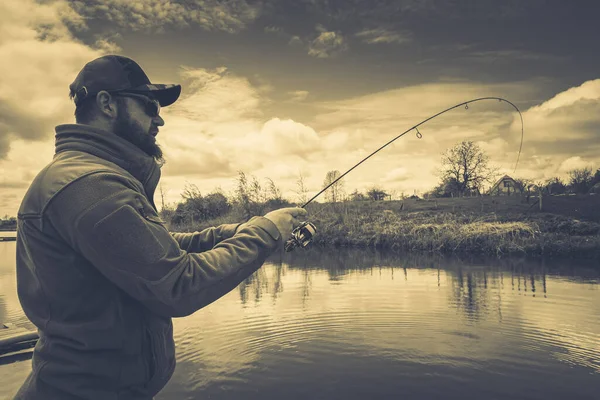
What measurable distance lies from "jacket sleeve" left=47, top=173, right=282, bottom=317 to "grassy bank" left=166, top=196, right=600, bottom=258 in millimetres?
17583

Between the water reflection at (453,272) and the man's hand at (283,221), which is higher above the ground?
the man's hand at (283,221)

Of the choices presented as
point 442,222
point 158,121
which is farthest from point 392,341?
point 442,222

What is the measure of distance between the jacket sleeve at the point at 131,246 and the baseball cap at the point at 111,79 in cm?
47

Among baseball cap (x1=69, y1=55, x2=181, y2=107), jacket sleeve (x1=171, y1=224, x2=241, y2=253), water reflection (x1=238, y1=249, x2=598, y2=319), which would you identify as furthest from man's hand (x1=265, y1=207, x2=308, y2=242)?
water reflection (x1=238, y1=249, x2=598, y2=319)

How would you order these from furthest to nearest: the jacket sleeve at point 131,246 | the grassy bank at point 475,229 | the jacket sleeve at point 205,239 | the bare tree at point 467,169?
the bare tree at point 467,169, the grassy bank at point 475,229, the jacket sleeve at point 205,239, the jacket sleeve at point 131,246

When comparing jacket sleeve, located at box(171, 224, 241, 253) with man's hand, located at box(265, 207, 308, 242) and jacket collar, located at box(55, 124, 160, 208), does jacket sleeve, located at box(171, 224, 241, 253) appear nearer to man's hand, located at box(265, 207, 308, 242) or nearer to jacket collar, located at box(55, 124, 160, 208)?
man's hand, located at box(265, 207, 308, 242)

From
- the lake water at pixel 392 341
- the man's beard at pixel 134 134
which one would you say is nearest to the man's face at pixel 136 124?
the man's beard at pixel 134 134

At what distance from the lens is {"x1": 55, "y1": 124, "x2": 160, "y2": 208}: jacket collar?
1641mm

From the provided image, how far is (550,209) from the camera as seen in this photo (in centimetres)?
2545

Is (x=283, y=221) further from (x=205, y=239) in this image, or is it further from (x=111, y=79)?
(x=111, y=79)

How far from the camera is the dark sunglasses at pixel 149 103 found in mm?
1765

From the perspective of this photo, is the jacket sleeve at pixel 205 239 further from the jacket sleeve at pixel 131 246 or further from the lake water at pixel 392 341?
the lake water at pixel 392 341

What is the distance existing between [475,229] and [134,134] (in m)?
19.4

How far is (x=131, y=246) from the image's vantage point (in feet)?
4.52
